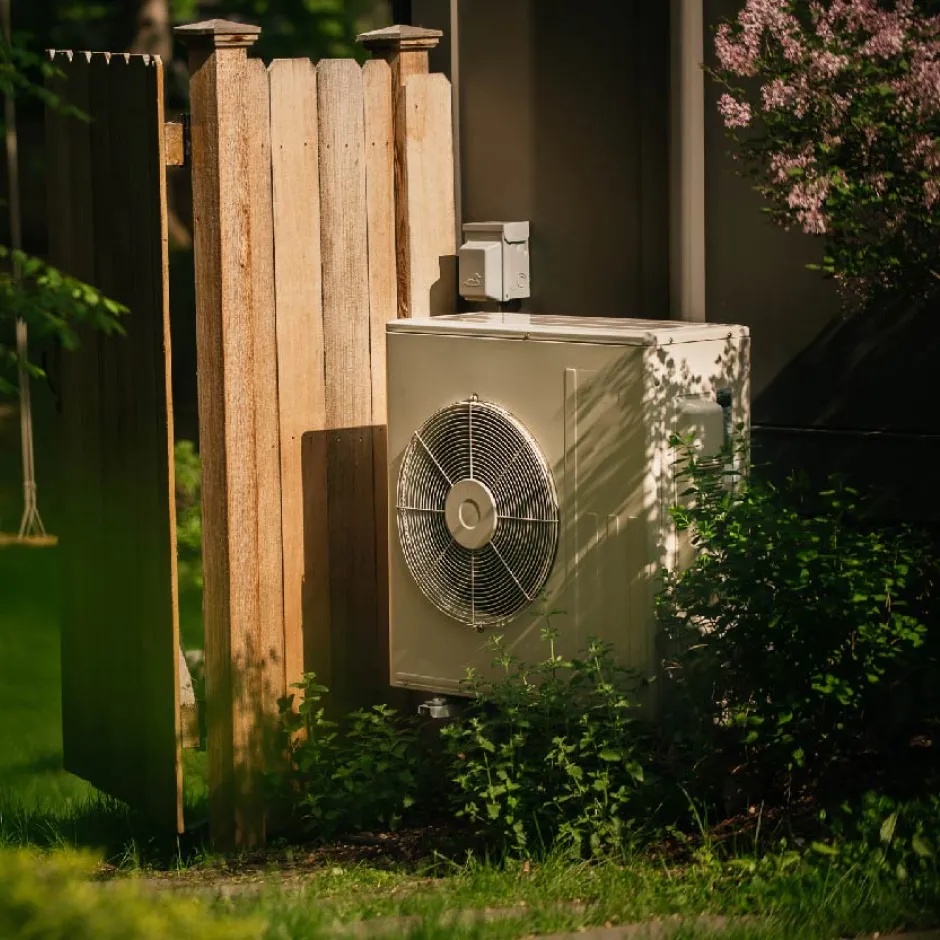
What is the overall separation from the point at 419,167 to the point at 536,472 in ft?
4.71

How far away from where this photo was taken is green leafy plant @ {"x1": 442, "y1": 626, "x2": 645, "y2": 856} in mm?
5137

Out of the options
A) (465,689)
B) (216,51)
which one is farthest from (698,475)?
(216,51)

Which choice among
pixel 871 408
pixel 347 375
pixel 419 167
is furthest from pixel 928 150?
pixel 347 375

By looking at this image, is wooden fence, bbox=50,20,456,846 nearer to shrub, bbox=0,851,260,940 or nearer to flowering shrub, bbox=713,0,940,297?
flowering shrub, bbox=713,0,940,297

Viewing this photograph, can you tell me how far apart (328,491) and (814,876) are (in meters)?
2.35

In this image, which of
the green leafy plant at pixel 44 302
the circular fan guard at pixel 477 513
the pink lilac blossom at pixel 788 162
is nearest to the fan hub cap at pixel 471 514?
the circular fan guard at pixel 477 513

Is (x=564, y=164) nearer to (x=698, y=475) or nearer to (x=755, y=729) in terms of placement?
(x=698, y=475)

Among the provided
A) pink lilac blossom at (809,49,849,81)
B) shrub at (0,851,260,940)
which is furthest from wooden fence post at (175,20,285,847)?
shrub at (0,851,260,940)

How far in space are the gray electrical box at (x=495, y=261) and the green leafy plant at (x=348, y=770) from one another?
1.55m

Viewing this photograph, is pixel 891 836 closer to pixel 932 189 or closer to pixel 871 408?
pixel 871 408

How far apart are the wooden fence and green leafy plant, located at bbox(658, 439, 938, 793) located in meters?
1.42

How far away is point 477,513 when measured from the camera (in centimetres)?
561

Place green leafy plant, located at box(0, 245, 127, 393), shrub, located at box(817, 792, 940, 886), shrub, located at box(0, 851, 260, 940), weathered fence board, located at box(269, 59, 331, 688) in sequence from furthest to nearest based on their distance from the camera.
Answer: weathered fence board, located at box(269, 59, 331, 688), green leafy plant, located at box(0, 245, 127, 393), shrub, located at box(817, 792, 940, 886), shrub, located at box(0, 851, 260, 940)

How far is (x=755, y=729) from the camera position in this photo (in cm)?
503
